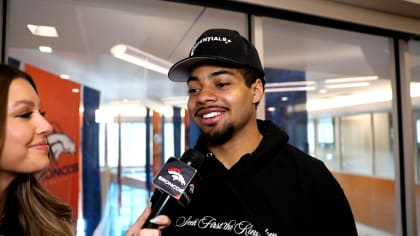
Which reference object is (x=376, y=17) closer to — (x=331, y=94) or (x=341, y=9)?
(x=341, y=9)

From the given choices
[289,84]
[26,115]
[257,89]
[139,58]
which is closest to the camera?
[26,115]

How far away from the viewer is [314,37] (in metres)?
2.44

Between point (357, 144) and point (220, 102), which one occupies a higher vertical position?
point (220, 102)

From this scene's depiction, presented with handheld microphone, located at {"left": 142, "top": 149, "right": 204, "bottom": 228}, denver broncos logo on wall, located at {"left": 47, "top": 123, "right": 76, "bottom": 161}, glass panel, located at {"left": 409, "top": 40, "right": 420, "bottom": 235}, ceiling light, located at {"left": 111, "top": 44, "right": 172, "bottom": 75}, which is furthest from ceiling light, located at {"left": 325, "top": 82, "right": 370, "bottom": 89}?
handheld microphone, located at {"left": 142, "top": 149, "right": 204, "bottom": 228}

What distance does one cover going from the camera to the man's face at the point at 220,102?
1.13 meters

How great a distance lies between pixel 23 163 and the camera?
942mm

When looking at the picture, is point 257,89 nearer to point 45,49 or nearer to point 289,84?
point 45,49

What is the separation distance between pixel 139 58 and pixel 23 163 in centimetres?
126

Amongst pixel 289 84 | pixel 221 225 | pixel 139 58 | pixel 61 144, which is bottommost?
pixel 221 225

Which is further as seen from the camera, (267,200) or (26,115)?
(267,200)

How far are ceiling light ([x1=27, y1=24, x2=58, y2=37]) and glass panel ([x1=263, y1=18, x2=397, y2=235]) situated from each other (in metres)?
1.23

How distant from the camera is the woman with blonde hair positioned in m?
0.93

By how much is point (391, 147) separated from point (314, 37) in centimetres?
107

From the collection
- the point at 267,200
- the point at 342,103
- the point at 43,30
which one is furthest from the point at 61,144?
the point at 342,103
